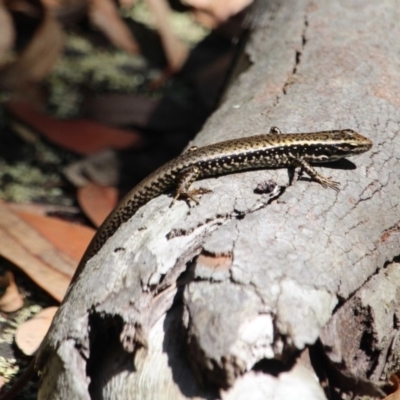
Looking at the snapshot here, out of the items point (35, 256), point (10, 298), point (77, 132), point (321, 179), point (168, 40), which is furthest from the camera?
point (168, 40)

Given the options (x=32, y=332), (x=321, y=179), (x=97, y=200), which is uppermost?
(x=321, y=179)

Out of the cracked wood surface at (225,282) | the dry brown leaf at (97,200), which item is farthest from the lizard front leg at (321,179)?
the dry brown leaf at (97,200)

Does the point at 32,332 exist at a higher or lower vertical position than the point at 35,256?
lower

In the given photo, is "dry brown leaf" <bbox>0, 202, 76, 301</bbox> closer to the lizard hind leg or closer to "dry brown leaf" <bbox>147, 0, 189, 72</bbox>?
the lizard hind leg

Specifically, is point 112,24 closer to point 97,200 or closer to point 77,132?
point 77,132

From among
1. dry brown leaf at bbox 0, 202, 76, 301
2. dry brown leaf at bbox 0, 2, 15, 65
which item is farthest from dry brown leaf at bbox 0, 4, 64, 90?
dry brown leaf at bbox 0, 202, 76, 301

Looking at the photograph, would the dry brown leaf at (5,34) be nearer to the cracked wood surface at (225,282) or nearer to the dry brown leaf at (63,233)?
the dry brown leaf at (63,233)

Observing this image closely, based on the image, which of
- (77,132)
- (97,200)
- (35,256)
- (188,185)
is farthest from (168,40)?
(188,185)
